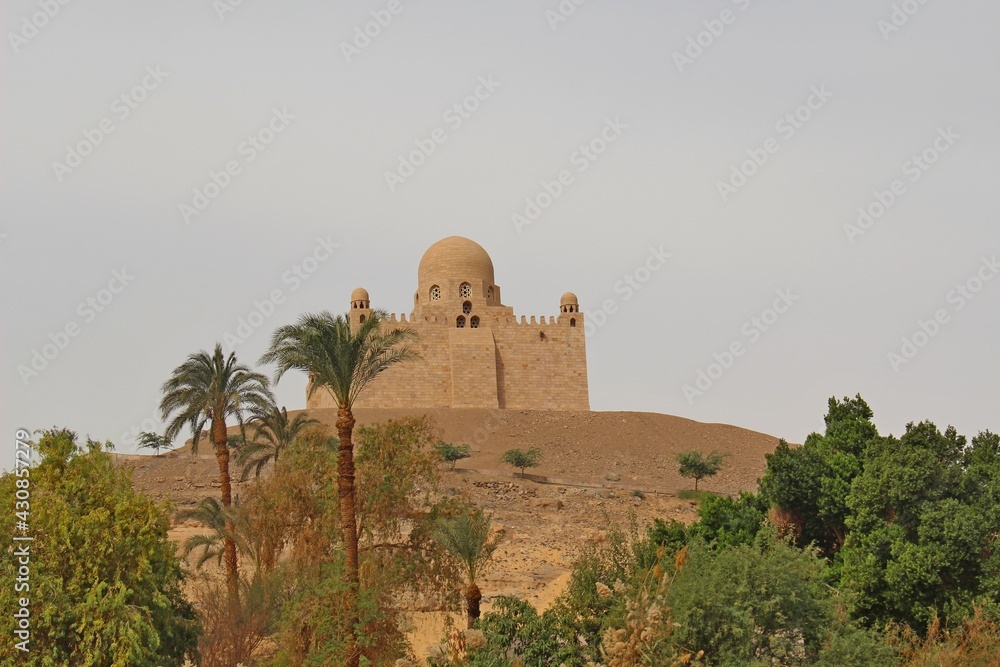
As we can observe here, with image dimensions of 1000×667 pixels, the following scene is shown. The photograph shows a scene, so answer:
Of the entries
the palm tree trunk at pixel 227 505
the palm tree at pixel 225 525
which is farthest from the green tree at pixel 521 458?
the palm tree trunk at pixel 227 505

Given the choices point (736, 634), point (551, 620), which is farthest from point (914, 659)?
point (551, 620)

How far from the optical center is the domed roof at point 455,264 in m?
57.8

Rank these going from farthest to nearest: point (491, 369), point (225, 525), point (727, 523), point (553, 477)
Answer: point (491, 369), point (553, 477), point (727, 523), point (225, 525)

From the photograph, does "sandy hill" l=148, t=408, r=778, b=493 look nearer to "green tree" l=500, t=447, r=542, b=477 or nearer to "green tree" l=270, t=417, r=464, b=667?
"green tree" l=500, t=447, r=542, b=477

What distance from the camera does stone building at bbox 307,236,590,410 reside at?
178 feet

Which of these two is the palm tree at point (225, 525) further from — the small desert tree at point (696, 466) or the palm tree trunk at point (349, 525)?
the small desert tree at point (696, 466)

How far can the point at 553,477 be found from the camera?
43.6 meters

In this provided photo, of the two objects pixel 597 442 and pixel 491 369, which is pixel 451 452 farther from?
pixel 491 369

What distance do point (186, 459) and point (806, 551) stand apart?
1286 inches

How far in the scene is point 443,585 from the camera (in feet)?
66.3

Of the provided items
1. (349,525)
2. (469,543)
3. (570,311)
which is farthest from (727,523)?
(570,311)

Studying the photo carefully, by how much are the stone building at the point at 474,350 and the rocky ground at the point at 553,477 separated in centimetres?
146

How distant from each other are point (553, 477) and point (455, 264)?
1788cm

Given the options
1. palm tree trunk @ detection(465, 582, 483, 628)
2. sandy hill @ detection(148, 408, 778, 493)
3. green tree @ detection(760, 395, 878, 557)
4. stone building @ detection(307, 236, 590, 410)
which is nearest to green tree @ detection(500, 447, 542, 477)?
sandy hill @ detection(148, 408, 778, 493)
